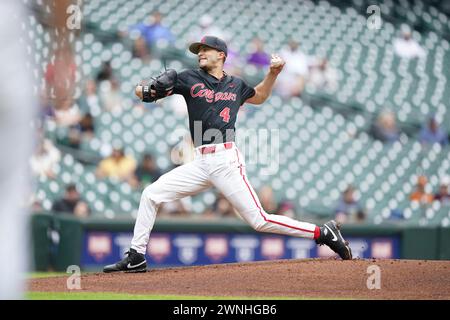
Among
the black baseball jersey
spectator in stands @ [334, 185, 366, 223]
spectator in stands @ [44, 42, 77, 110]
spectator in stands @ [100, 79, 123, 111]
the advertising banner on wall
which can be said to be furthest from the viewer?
spectator in stands @ [100, 79, 123, 111]

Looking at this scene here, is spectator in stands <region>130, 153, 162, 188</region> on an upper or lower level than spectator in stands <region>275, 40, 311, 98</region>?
lower

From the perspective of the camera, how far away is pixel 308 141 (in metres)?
12.7

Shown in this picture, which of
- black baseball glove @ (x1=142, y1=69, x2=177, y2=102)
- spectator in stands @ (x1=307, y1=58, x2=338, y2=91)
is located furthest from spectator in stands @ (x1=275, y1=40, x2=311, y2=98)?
black baseball glove @ (x1=142, y1=69, x2=177, y2=102)

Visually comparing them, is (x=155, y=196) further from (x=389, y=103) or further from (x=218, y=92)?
(x=389, y=103)

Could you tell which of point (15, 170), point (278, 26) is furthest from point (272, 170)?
point (15, 170)

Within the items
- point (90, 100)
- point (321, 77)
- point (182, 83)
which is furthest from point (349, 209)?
point (182, 83)

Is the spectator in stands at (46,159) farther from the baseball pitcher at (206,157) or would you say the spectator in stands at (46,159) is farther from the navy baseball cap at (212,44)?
the navy baseball cap at (212,44)

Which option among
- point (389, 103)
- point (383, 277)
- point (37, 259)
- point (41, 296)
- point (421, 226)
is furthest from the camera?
point (389, 103)

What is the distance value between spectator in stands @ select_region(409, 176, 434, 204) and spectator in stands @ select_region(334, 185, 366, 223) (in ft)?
2.93

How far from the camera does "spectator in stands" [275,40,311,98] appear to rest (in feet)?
42.6

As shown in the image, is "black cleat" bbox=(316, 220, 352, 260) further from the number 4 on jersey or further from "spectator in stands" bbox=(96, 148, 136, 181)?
"spectator in stands" bbox=(96, 148, 136, 181)

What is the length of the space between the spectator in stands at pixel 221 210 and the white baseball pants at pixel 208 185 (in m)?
4.56
